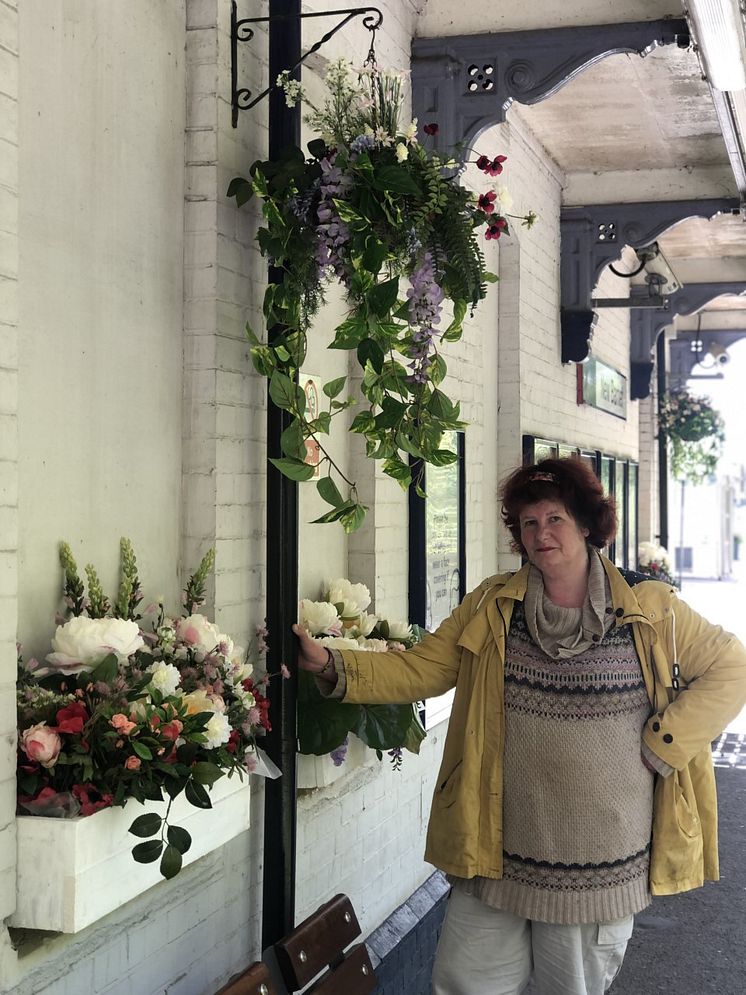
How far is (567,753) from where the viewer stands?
2.92 metres

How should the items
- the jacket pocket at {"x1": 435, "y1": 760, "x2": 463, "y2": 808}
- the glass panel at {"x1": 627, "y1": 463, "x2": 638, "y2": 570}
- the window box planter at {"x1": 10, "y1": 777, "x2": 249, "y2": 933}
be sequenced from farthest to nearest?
the glass panel at {"x1": 627, "y1": 463, "x2": 638, "y2": 570} < the jacket pocket at {"x1": 435, "y1": 760, "x2": 463, "y2": 808} < the window box planter at {"x1": 10, "y1": 777, "x2": 249, "y2": 933}

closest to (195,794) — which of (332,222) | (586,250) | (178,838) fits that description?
(178,838)

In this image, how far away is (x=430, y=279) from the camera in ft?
9.41

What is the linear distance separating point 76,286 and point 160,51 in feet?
2.36

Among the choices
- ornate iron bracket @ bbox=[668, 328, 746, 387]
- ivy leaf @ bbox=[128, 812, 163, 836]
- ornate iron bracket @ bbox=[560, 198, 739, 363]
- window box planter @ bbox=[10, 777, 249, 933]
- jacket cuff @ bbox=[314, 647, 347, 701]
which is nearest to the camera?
window box planter @ bbox=[10, 777, 249, 933]

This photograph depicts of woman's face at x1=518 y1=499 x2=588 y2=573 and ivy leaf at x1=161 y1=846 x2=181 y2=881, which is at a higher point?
woman's face at x1=518 y1=499 x2=588 y2=573

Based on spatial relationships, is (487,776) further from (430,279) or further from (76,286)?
(76,286)

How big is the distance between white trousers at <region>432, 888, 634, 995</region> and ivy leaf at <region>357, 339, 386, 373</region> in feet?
4.46

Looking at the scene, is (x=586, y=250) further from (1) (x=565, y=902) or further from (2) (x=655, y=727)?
(1) (x=565, y=902)

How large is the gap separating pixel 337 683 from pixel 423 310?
1.00m

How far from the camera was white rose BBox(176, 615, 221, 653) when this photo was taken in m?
2.58

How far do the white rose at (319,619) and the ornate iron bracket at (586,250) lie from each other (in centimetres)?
430

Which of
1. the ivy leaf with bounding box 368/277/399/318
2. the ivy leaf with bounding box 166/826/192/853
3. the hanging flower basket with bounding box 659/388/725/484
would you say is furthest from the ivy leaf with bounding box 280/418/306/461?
the hanging flower basket with bounding box 659/388/725/484

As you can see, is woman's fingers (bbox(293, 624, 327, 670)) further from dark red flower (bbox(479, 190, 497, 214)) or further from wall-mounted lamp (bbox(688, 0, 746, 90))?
wall-mounted lamp (bbox(688, 0, 746, 90))
